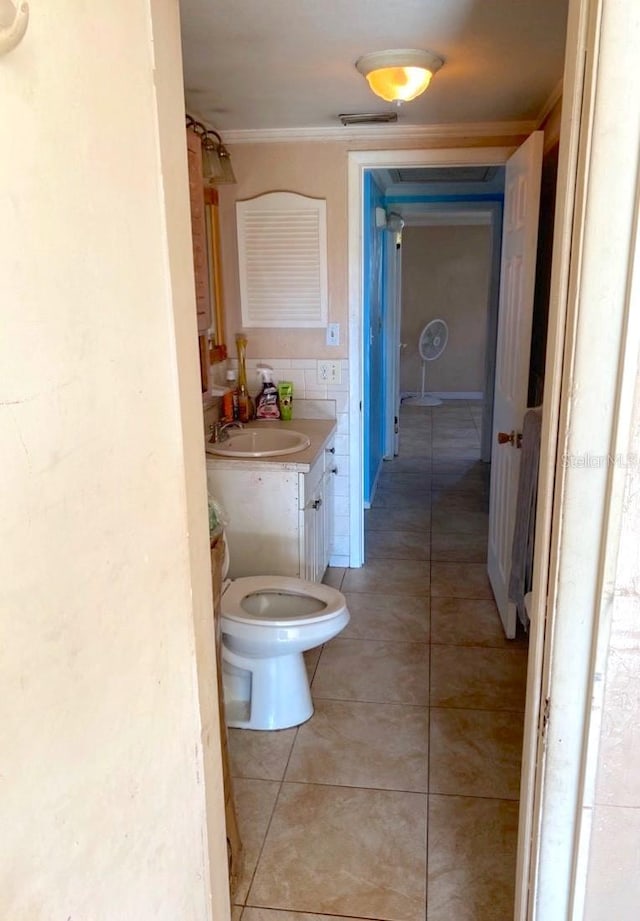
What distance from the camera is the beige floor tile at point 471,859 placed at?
5.56 ft

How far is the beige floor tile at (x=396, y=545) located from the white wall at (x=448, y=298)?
15.9 feet

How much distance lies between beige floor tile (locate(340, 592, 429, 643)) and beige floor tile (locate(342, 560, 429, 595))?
65mm

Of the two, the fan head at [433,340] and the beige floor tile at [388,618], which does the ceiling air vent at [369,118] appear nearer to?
the beige floor tile at [388,618]

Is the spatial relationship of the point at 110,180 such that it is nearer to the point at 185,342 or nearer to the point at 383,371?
the point at 185,342

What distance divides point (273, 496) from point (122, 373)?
1889mm

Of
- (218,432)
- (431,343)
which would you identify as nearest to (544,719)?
(218,432)

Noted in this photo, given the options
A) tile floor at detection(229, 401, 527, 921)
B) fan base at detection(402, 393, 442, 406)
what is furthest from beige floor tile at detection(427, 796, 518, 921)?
fan base at detection(402, 393, 442, 406)

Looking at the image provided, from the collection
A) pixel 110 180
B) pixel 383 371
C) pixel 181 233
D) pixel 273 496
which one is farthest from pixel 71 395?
pixel 383 371

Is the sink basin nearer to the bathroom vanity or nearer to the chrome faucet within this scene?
the chrome faucet

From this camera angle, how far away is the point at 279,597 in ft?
8.35

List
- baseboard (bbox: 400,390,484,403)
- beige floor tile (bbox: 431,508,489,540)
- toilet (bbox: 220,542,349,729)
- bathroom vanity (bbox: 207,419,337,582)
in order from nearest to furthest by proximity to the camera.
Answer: toilet (bbox: 220,542,349,729), bathroom vanity (bbox: 207,419,337,582), beige floor tile (bbox: 431,508,489,540), baseboard (bbox: 400,390,484,403)

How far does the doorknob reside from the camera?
2.79 meters

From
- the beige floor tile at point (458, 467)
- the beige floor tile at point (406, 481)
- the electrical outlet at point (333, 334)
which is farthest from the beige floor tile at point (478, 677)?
the beige floor tile at point (458, 467)

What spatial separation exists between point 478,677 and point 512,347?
136cm
